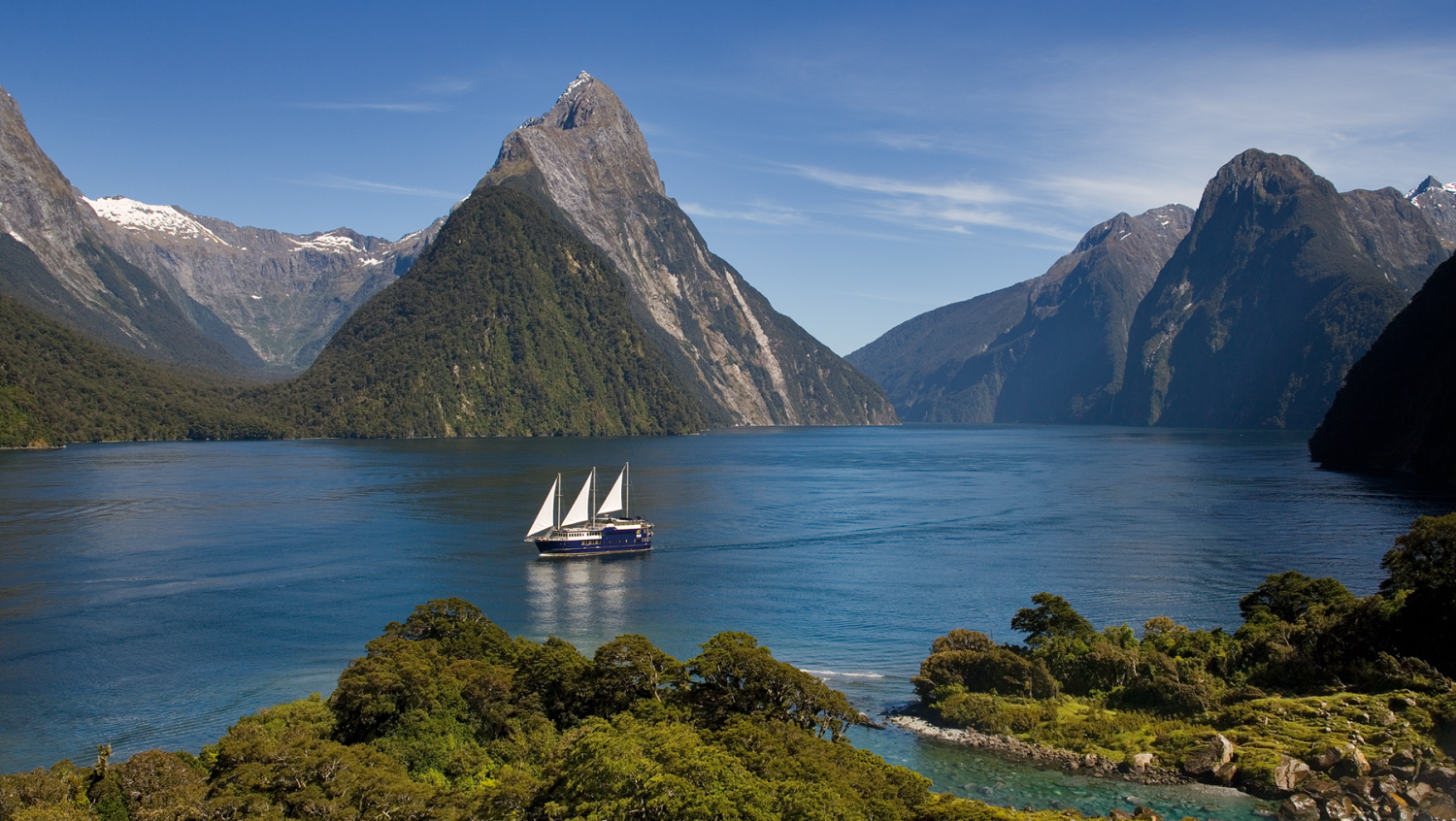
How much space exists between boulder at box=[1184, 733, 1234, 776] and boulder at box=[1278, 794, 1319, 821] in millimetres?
3307

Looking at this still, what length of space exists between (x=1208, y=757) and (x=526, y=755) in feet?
84.9

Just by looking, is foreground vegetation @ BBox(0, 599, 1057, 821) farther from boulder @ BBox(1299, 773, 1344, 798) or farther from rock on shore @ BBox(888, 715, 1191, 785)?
boulder @ BBox(1299, 773, 1344, 798)

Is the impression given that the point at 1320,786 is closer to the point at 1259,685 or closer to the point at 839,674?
the point at 1259,685

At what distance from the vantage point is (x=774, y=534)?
106625mm

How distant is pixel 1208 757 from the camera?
41406mm

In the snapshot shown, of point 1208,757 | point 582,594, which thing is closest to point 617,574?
point 582,594

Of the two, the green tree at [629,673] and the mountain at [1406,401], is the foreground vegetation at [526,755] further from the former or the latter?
the mountain at [1406,401]

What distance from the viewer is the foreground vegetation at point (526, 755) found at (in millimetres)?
28312

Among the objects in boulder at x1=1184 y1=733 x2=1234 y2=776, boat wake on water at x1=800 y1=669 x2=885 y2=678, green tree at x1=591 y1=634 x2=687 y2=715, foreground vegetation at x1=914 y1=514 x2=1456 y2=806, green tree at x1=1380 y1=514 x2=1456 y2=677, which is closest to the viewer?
foreground vegetation at x1=914 y1=514 x2=1456 y2=806

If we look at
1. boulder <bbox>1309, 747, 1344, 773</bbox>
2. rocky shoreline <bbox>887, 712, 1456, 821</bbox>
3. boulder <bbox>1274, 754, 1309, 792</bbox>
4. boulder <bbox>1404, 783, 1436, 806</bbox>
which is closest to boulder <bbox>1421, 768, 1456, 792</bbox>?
rocky shoreline <bbox>887, 712, 1456, 821</bbox>

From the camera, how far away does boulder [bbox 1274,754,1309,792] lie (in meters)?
39.2

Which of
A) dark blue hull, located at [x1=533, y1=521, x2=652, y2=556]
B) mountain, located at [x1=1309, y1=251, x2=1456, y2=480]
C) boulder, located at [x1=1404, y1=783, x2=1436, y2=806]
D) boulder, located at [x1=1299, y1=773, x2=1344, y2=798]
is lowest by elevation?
boulder, located at [x1=1299, y1=773, x2=1344, y2=798]

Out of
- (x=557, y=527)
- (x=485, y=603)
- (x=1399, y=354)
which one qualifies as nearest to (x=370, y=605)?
(x=485, y=603)

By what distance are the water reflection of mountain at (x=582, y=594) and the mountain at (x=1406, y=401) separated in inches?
4126
